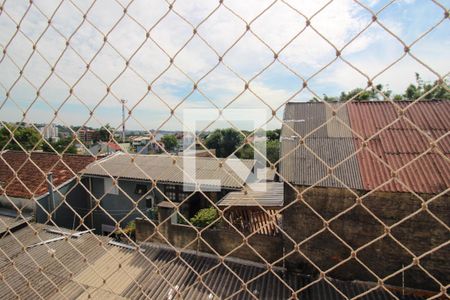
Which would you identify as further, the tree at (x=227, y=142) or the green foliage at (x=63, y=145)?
the tree at (x=227, y=142)

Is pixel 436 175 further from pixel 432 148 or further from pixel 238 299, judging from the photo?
pixel 432 148

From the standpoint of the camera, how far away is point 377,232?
428cm

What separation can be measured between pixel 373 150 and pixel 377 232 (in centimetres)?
130

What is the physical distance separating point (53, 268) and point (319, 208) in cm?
474

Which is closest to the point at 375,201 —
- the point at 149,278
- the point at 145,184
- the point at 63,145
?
the point at 149,278

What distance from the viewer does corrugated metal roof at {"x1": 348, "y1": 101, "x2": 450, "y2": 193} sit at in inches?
163

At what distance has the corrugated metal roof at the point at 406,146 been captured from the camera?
4.13 metres

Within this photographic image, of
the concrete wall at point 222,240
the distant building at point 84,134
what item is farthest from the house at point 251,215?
the distant building at point 84,134

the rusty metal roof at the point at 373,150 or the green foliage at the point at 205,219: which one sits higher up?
the rusty metal roof at the point at 373,150

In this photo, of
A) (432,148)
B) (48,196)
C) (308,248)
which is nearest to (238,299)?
(308,248)

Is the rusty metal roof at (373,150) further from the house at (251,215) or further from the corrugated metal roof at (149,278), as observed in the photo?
the corrugated metal roof at (149,278)

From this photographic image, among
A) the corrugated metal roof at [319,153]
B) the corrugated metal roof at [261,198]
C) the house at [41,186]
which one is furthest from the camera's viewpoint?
the house at [41,186]

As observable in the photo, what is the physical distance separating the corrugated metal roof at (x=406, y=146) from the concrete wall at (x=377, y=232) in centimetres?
24

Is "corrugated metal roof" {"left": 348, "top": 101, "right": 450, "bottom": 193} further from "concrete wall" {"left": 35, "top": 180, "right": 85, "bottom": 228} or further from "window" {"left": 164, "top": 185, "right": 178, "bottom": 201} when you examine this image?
"concrete wall" {"left": 35, "top": 180, "right": 85, "bottom": 228}
